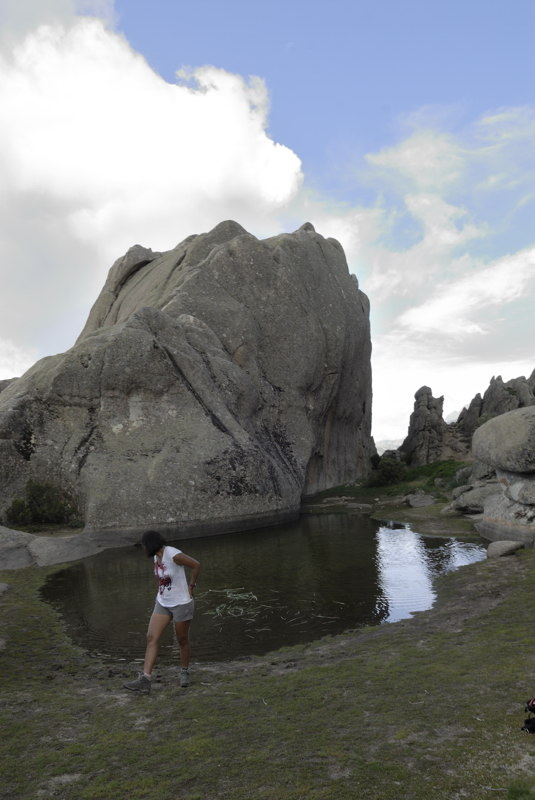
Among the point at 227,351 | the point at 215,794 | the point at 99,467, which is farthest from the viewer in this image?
the point at 227,351

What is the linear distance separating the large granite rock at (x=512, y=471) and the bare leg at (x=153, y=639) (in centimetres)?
1454

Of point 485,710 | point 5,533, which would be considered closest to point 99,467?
point 5,533

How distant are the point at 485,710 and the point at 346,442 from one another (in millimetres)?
55150

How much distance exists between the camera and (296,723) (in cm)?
718

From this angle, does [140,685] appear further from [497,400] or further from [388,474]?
[497,400]

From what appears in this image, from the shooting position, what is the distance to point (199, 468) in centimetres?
3042

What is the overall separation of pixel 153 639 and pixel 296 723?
2863 mm

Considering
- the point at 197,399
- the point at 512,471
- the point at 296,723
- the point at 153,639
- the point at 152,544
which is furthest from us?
the point at 197,399

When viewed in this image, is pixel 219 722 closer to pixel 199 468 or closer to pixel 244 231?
pixel 199 468

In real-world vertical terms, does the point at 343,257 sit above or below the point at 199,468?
above

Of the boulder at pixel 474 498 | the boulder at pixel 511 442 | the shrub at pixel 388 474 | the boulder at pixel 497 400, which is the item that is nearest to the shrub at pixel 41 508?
the boulder at pixel 474 498

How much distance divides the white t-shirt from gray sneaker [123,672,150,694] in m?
1.10

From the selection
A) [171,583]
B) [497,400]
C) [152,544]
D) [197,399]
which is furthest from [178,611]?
[497,400]

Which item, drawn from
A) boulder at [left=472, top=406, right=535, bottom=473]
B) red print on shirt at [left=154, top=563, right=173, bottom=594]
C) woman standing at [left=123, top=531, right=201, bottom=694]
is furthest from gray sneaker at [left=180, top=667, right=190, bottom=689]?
boulder at [left=472, top=406, right=535, bottom=473]
